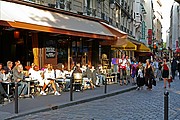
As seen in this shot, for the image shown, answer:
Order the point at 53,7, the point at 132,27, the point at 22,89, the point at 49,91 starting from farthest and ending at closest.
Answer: the point at 132,27
the point at 53,7
the point at 49,91
the point at 22,89

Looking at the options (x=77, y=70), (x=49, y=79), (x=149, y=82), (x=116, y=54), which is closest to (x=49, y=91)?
(x=49, y=79)

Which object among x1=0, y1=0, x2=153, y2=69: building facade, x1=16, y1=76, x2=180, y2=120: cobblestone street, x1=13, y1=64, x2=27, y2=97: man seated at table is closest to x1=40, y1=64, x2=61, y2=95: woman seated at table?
x1=13, y1=64, x2=27, y2=97: man seated at table

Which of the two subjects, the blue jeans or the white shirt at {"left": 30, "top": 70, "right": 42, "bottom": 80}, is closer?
the blue jeans

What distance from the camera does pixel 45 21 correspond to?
58.4 feet

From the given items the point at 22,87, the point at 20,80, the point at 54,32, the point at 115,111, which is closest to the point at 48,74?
the point at 20,80

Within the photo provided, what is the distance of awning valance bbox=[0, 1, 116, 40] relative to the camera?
1549 centimetres

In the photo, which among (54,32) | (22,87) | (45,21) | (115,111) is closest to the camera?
(115,111)

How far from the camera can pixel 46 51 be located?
2019 cm

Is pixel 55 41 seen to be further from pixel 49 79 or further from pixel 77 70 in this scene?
pixel 49 79

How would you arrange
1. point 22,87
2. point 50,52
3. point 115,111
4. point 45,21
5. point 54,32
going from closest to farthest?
1. point 115,111
2. point 22,87
3. point 54,32
4. point 45,21
5. point 50,52

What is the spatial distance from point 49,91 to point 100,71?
6.90m

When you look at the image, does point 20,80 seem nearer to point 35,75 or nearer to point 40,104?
point 35,75

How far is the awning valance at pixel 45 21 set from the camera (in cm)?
1549

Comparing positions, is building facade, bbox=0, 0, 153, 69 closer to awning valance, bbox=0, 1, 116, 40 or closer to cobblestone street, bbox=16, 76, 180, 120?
awning valance, bbox=0, 1, 116, 40
